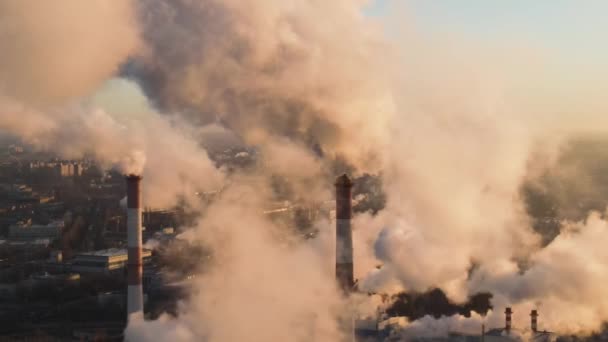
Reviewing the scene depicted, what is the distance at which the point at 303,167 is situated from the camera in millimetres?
21969

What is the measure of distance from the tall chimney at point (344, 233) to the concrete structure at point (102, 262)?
13.5 m

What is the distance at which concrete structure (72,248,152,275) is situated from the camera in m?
29.7

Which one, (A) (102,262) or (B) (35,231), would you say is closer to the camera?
(A) (102,262)

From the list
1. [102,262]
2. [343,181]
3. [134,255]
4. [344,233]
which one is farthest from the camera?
[102,262]

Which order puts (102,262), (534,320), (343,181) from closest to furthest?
(343,181), (534,320), (102,262)

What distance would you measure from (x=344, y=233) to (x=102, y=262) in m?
15.9

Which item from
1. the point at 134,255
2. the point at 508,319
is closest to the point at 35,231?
the point at 134,255

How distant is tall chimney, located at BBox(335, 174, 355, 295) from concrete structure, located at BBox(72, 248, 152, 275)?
13.5 m

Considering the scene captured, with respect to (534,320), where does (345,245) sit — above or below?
above

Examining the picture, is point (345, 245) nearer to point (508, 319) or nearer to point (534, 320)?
point (508, 319)

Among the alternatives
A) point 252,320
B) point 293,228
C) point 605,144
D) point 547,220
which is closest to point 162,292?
point 293,228

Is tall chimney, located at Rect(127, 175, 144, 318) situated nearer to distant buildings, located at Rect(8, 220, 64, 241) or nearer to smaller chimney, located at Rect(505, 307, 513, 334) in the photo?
smaller chimney, located at Rect(505, 307, 513, 334)

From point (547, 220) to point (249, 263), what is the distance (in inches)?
608

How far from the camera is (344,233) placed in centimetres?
1745
